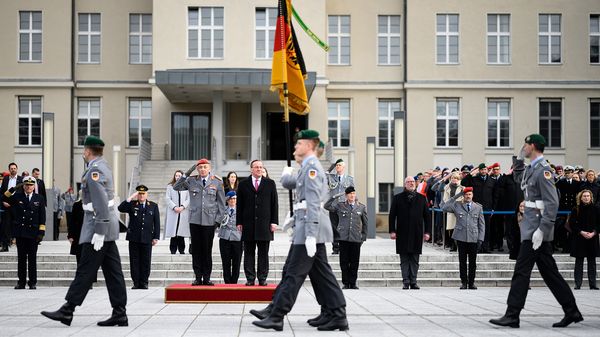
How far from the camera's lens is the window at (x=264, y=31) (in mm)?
37125

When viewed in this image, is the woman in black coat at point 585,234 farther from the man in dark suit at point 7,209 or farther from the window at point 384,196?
the window at point 384,196

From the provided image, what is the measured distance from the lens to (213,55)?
3703cm

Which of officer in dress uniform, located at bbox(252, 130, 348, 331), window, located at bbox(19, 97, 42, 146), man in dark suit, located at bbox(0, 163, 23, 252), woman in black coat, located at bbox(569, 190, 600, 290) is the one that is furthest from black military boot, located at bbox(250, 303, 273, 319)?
window, located at bbox(19, 97, 42, 146)

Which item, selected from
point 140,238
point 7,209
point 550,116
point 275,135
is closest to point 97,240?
point 140,238

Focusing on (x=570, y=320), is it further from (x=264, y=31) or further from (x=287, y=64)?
(x=264, y=31)

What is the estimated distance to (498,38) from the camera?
129 feet

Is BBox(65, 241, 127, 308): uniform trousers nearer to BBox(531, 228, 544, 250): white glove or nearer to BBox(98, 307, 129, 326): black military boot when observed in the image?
BBox(98, 307, 129, 326): black military boot

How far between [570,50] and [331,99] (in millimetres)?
10948

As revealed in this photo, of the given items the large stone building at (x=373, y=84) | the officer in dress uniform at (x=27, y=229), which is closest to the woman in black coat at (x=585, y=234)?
the officer in dress uniform at (x=27, y=229)

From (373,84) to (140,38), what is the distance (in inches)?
422

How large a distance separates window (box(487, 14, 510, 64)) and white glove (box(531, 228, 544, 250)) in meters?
30.1

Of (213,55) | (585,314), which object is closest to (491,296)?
(585,314)

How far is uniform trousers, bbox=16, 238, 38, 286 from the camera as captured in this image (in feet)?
53.6

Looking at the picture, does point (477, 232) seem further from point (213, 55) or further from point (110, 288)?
point (213, 55)
